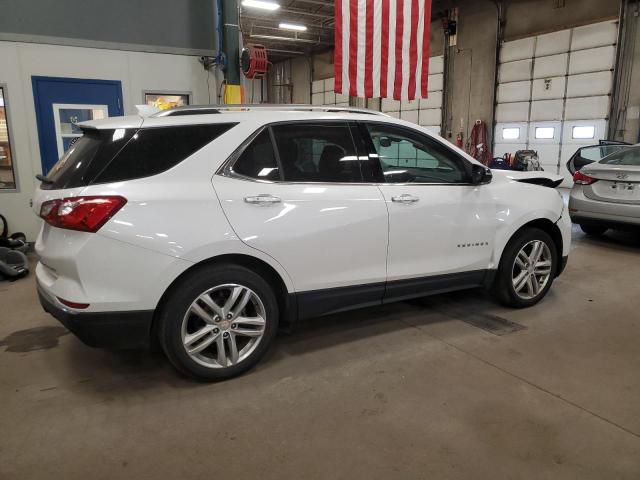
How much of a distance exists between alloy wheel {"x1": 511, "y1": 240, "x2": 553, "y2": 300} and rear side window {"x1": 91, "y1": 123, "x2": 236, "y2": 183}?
8.87 feet

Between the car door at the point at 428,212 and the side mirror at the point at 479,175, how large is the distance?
0.13 feet

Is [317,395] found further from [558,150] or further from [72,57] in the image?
[558,150]

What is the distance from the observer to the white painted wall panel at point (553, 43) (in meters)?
13.7

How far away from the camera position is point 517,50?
49.4 feet

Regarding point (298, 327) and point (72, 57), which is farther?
point (72, 57)

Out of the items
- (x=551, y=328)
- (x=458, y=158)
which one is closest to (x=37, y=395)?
(x=458, y=158)

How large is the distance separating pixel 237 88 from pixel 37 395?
16.5ft

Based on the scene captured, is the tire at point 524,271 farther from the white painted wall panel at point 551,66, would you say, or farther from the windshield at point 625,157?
the white painted wall panel at point 551,66

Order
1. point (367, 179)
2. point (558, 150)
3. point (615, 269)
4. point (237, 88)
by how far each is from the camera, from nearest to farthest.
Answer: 1. point (367, 179)
2. point (615, 269)
3. point (237, 88)
4. point (558, 150)

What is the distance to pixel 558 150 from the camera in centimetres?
1434

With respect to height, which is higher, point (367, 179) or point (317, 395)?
point (367, 179)

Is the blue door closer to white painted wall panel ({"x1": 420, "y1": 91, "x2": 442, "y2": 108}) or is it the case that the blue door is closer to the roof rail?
the roof rail

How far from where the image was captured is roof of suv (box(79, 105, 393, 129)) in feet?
8.82

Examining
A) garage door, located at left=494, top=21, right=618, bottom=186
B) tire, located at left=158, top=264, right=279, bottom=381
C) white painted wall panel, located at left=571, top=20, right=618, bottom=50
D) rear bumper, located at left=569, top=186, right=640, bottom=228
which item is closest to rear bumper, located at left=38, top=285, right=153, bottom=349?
tire, located at left=158, top=264, right=279, bottom=381
